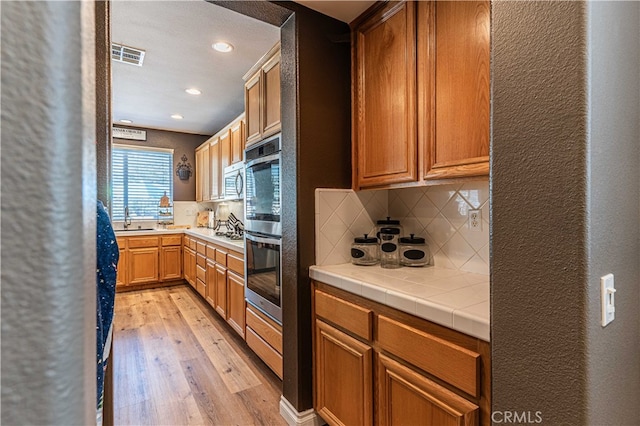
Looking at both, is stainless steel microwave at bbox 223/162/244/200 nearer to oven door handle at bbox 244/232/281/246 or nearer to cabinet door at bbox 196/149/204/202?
oven door handle at bbox 244/232/281/246

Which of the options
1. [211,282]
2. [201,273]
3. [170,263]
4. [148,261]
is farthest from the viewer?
[170,263]

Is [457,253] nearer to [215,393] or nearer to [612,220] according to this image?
[612,220]

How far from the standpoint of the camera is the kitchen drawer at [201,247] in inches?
148

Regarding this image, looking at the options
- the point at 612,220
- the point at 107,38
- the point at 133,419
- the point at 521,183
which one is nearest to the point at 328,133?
the point at 107,38

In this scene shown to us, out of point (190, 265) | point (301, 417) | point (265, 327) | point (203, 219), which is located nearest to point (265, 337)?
point (265, 327)

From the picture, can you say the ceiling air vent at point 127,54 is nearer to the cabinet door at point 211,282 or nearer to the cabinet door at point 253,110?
the cabinet door at point 253,110

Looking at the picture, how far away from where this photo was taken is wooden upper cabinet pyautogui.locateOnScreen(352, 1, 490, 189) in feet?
4.25

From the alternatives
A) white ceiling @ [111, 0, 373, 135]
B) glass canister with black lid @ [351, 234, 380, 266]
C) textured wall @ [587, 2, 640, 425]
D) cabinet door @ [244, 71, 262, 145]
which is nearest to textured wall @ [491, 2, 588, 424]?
textured wall @ [587, 2, 640, 425]

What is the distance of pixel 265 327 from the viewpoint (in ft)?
7.39

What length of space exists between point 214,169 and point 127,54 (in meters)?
1.98

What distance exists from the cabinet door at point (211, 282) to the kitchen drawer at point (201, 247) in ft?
0.67

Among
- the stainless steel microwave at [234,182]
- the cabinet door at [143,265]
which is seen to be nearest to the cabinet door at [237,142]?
the stainless steel microwave at [234,182]

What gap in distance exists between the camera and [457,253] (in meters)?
1.71

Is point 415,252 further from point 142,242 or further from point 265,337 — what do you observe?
point 142,242
